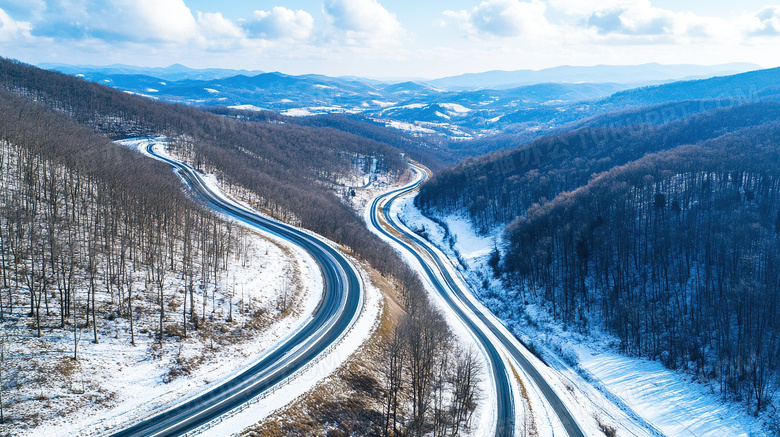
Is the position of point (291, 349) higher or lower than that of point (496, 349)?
higher

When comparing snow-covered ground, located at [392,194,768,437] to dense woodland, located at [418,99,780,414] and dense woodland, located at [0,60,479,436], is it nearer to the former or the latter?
dense woodland, located at [418,99,780,414]

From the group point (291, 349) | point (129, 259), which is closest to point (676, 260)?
point (291, 349)

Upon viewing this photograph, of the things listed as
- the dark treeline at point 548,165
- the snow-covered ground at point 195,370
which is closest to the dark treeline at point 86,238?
the snow-covered ground at point 195,370

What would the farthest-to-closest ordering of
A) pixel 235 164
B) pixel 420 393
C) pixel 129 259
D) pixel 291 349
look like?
pixel 235 164, pixel 129 259, pixel 291 349, pixel 420 393

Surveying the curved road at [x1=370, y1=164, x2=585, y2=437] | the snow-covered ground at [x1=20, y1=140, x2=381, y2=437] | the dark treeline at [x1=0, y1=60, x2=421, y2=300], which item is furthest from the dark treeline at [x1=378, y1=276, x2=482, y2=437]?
the dark treeline at [x1=0, y1=60, x2=421, y2=300]

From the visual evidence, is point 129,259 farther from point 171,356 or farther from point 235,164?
point 235,164

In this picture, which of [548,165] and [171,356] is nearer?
[171,356]
